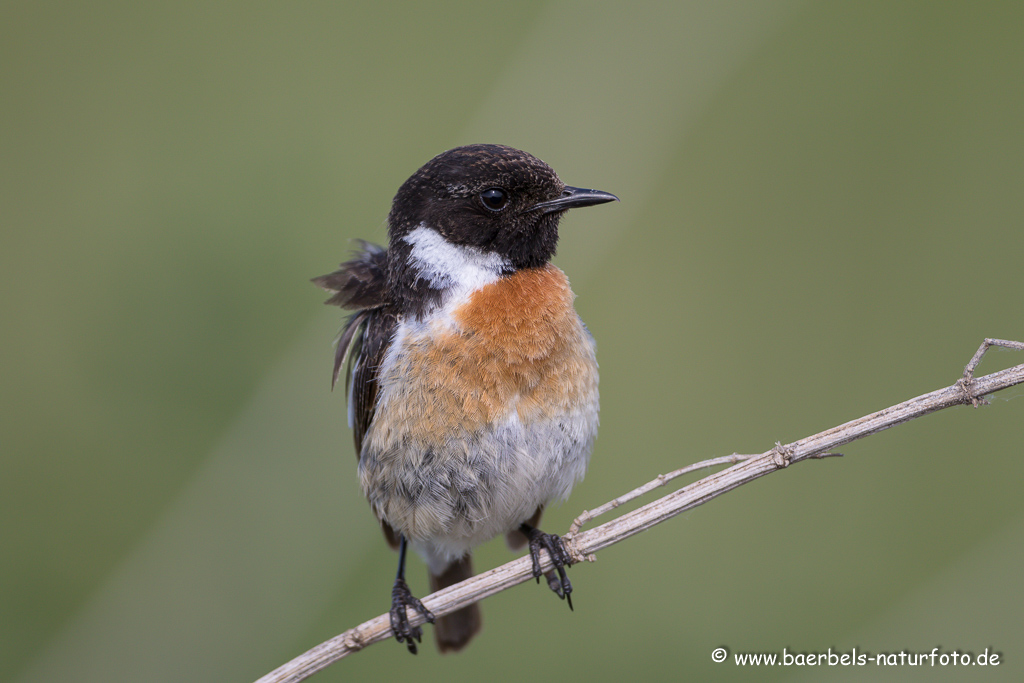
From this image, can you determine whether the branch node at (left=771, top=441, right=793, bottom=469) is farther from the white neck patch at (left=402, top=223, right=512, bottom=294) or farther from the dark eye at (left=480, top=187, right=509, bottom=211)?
the dark eye at (left=480, top=187, right=509, bottom=211)

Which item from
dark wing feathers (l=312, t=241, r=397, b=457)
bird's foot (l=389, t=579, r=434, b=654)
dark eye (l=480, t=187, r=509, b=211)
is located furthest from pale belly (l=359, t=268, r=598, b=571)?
dark eye (l=480, t=187, r=509, b=211)

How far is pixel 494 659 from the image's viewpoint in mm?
4895

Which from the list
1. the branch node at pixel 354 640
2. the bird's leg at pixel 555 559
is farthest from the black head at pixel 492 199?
the branch node at pixel 354 640

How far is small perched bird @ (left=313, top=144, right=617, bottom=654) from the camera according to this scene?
3488 mm

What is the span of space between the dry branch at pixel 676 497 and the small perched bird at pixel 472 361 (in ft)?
0.61

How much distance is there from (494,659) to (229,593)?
5.23 feet

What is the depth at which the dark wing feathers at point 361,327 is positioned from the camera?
3.79 m

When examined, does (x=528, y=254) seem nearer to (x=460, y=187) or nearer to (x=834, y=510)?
(x=460, y=187)

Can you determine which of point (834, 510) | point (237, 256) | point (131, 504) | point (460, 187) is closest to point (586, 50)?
point (460, 187)

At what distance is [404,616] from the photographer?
369 cm

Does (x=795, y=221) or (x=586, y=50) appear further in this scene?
(x=795, y=221)

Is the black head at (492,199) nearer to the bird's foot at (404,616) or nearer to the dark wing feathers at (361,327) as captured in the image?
the dark wing feathers at (361,327)

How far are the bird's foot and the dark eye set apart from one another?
1.75m

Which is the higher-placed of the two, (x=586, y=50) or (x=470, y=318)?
(x=586, y=50)
